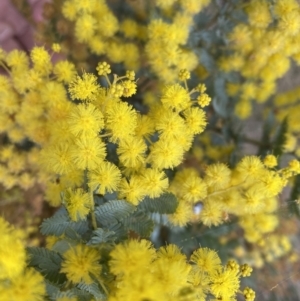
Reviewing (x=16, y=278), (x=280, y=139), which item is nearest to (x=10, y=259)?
(x=16, y=278)

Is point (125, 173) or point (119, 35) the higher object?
point (119, 35)

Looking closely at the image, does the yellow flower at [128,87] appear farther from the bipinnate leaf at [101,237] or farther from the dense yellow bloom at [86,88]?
the bipinnate leaf at [101,237]

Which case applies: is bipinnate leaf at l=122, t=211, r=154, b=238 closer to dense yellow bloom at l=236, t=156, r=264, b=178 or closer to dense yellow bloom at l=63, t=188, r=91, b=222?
dense yellow bloom at l=63, t=188, r=91, b=222

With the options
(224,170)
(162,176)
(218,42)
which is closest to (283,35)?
(218,42)

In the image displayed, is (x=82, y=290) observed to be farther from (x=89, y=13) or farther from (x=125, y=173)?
(x=89, y=13)

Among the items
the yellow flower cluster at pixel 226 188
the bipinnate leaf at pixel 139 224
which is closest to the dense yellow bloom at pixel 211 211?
the yellow flower cluster at pixel 226 188
